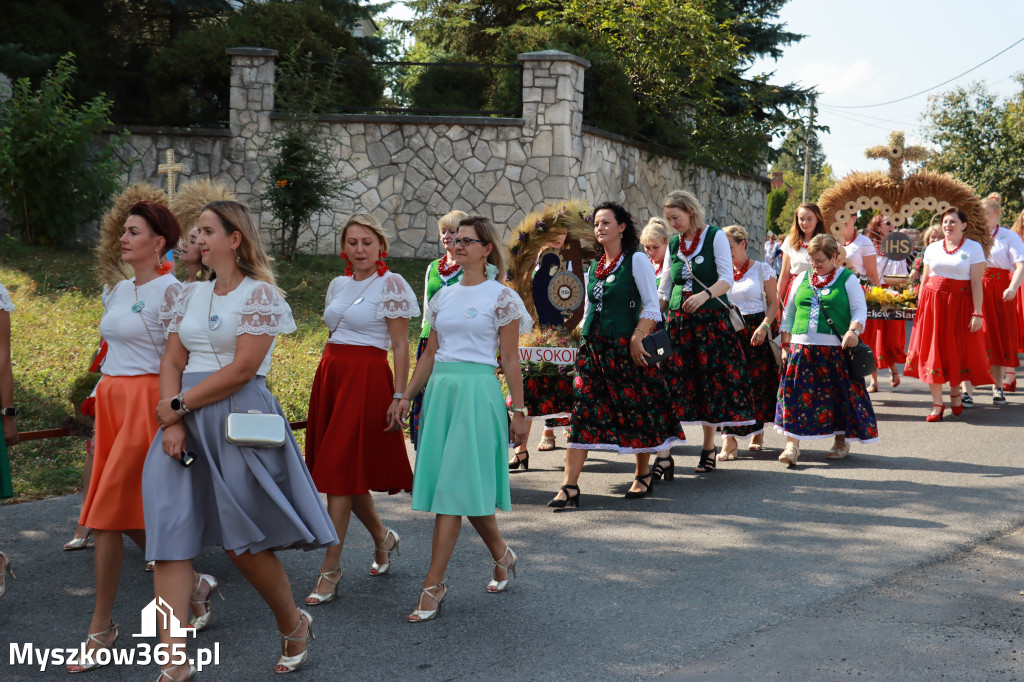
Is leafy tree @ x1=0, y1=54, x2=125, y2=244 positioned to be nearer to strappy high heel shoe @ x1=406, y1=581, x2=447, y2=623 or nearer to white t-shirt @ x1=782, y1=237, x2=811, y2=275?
white t-shirt @ x1=782, y1=237, x2=811, y2=275

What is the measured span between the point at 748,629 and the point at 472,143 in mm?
13951

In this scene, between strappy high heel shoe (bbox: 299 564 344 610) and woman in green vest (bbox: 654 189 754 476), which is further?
woman in green vest (bbox: 654 189 754 476)

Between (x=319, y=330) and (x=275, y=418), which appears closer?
(x=275, y=418)

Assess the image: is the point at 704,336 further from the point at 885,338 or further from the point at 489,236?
the point at 885,338

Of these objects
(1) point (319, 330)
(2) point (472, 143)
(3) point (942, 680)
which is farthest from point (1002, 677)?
(2) point (472, 143)

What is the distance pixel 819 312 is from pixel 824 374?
508 millimetres

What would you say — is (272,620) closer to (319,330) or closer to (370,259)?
(370,259)

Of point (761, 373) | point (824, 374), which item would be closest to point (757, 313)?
point (761, 373)

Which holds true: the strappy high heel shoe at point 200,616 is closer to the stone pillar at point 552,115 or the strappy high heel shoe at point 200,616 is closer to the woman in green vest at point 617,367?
the woman in green vest at point 617,367

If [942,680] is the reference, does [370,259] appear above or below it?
above

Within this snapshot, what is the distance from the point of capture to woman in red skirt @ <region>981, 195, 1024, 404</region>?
37.0ft

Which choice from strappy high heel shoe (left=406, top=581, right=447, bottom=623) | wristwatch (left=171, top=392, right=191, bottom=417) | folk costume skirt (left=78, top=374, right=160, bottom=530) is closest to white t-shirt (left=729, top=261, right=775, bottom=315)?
strappy high heel shoe (left=406, top=581, right=447, bottom=623)

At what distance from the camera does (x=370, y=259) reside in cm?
526

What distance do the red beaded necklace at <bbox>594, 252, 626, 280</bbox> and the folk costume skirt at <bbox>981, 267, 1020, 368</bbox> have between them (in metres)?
5.99
